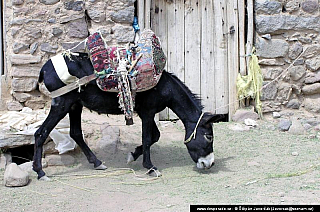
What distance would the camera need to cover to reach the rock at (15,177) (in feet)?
15.2

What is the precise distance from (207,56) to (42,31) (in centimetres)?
265

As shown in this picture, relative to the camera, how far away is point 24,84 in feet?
21.6

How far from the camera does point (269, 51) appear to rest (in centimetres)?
712

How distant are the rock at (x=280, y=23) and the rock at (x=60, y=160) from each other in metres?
3.63

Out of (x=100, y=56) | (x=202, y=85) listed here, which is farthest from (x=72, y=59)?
(x=202, y=85)

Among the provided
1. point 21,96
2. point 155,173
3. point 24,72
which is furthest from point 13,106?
point 155,173

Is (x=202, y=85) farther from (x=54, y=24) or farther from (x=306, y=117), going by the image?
(x=54, y=24)

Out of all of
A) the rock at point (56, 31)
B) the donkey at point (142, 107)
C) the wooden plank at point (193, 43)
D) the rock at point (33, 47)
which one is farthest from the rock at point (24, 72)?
the wooden plank at point (193, 43)

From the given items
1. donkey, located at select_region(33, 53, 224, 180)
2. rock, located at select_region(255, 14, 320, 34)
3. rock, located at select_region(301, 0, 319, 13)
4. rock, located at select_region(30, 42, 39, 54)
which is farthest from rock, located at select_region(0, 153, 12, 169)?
rock, located at select_region(301, 0, 319, 13)

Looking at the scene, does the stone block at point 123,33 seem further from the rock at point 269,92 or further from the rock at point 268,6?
the rock at point 269,92

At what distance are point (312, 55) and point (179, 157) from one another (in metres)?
2.99

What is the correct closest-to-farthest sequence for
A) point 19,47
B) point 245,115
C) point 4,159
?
point 4,159 < point 19,47 < point 245,115

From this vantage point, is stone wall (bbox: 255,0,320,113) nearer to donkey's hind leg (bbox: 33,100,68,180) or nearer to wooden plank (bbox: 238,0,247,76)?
wooden plank (bbox: 238,0,247,76)

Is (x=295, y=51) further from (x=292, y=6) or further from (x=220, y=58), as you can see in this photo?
(x=220, y=58)
